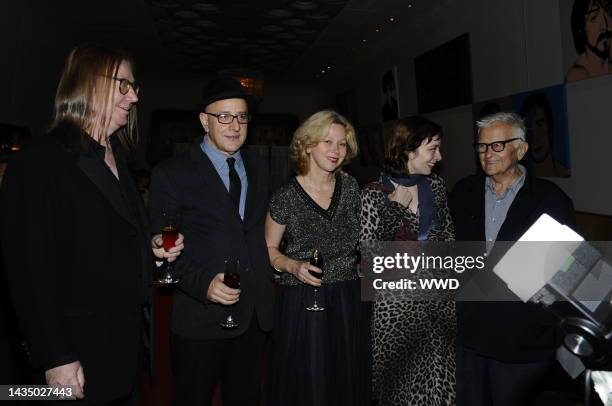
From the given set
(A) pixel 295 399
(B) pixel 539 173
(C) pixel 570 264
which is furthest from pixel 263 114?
(C) pixel 570 264

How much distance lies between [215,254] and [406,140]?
112 cm

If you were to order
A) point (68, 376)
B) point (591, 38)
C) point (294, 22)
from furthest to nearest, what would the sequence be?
1. point (294, 22)
2. point (591, 38)
3. point (68, 376)

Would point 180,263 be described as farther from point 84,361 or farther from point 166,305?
point 166,305

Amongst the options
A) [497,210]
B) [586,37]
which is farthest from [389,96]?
[497,210]

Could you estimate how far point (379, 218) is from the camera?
2.42 metres

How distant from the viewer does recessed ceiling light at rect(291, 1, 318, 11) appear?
6127mm

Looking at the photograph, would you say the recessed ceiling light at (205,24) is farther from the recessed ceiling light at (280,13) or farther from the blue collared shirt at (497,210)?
the blue collared shirt at (497,210)

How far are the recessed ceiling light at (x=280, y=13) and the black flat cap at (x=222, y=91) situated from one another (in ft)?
15.2

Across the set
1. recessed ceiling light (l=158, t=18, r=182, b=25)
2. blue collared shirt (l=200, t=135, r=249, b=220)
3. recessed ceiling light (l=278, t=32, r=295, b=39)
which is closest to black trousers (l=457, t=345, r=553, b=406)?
blue collared shirt (l=200, t=135, r=249, b=220)

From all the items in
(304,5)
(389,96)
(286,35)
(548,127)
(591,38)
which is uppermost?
(286,35)

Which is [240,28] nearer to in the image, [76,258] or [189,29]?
[189,29]

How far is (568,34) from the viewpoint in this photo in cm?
410

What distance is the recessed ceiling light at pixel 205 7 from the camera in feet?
20.3

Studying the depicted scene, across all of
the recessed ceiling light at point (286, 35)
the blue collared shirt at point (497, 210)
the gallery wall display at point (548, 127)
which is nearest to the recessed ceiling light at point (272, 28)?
the recessed ceiling light at point (286, 35)
